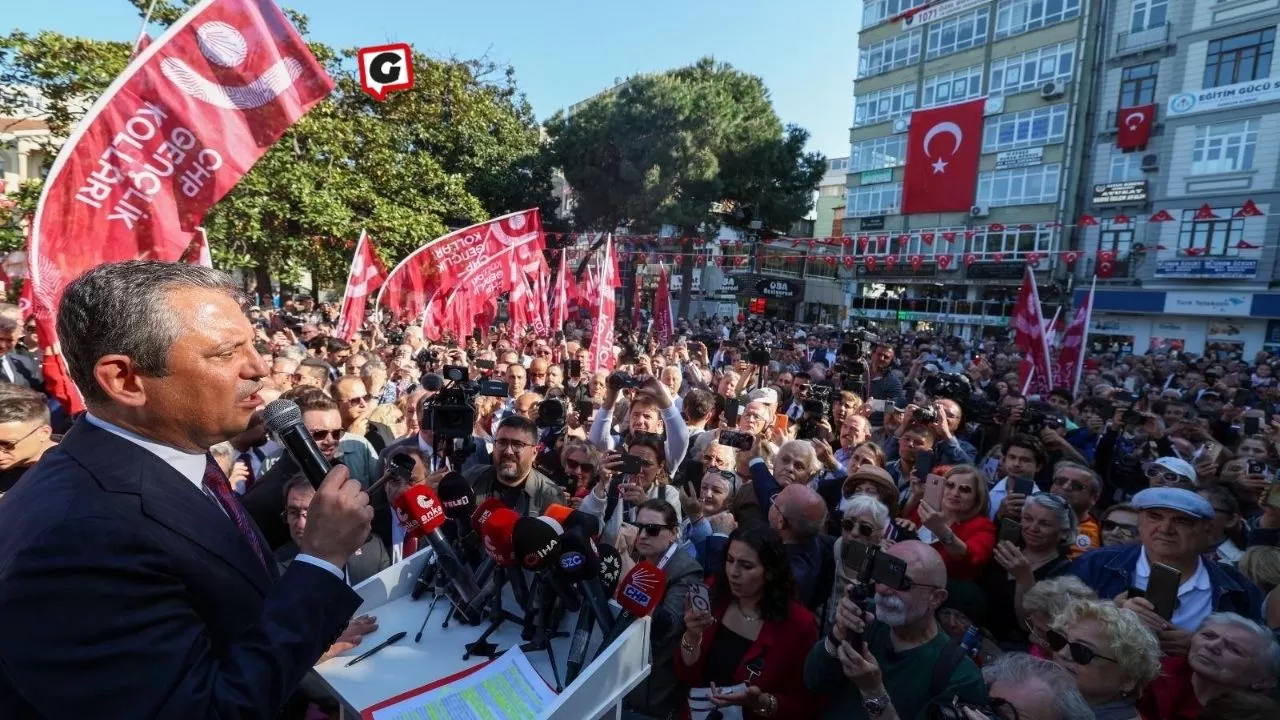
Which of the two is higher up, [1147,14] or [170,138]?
[1147,14]

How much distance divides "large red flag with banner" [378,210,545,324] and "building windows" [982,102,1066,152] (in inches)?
1131

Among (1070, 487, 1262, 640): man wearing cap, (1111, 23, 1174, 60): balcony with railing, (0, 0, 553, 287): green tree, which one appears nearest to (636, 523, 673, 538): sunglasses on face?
(1070, 487, 1262, 640): man wearing cap

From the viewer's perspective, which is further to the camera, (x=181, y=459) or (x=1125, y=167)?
(x=1125, y=167)

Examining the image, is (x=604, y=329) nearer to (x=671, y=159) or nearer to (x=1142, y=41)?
(x=671, y=159)

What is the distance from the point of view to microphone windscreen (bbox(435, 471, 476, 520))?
8.44 feet

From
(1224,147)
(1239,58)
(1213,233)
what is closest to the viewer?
(1239,58)

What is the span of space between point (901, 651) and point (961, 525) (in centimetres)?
157

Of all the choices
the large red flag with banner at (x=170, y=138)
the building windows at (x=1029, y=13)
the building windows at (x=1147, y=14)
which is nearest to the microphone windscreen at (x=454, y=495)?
the large red flag with banner at (x=170, y=138)

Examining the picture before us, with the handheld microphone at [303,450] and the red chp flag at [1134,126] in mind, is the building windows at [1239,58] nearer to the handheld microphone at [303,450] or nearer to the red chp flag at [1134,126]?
the red chp flag at [1134,126]

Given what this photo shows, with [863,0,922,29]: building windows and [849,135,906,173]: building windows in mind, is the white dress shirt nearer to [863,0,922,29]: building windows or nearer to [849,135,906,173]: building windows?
[849,135,906,173]: building windows

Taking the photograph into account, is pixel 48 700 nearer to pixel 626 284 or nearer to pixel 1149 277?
pixel 626 284

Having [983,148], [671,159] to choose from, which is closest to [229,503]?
[671,159]

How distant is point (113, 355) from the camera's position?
1367 millimetres

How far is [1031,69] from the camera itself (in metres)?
32.6
